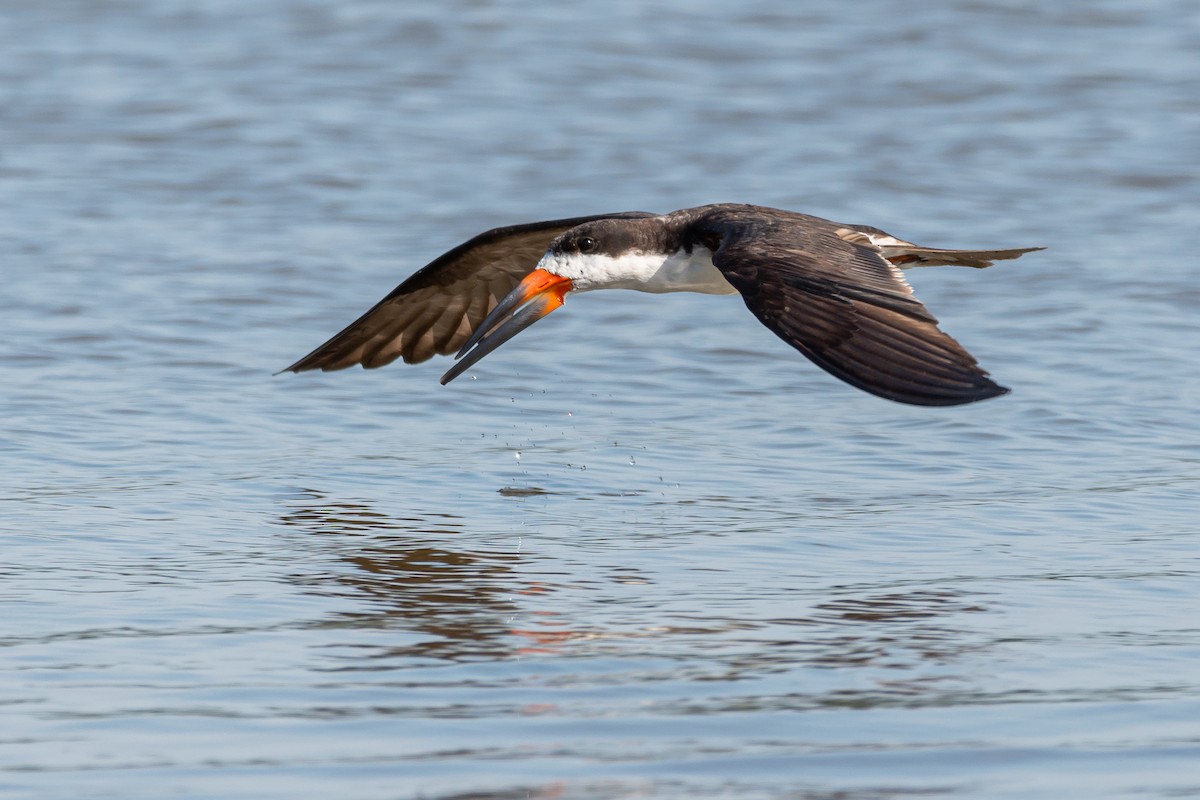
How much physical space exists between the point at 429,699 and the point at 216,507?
7.94ft

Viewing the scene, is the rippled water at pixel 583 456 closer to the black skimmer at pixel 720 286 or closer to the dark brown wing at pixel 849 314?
the black skimmer at pixel 720 286

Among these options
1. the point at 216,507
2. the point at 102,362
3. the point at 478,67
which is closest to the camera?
the point at 216,507

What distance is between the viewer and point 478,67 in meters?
17.0

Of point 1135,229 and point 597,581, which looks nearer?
point 597,581

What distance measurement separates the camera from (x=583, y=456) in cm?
815

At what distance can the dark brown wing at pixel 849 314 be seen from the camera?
5812mm

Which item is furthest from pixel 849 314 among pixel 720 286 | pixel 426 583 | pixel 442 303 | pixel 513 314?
pixel 442 303

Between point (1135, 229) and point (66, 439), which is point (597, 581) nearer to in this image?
point (66, 439)

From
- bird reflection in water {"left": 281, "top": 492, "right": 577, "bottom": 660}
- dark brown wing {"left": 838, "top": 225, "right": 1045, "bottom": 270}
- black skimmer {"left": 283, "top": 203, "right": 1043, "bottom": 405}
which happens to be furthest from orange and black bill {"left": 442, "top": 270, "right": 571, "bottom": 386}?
dark brown wing {"left": 838, "top": 225, "right": 1045, "bottom": 270}

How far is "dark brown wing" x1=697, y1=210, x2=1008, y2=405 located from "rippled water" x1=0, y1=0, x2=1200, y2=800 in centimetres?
73

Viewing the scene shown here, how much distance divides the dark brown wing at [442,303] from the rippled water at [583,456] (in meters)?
0.31

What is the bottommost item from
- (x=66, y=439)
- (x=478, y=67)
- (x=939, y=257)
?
(x=66, y=439)

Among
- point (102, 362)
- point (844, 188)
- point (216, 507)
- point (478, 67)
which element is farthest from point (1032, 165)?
point (216, 507)

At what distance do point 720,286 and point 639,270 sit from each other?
450 millimetres
